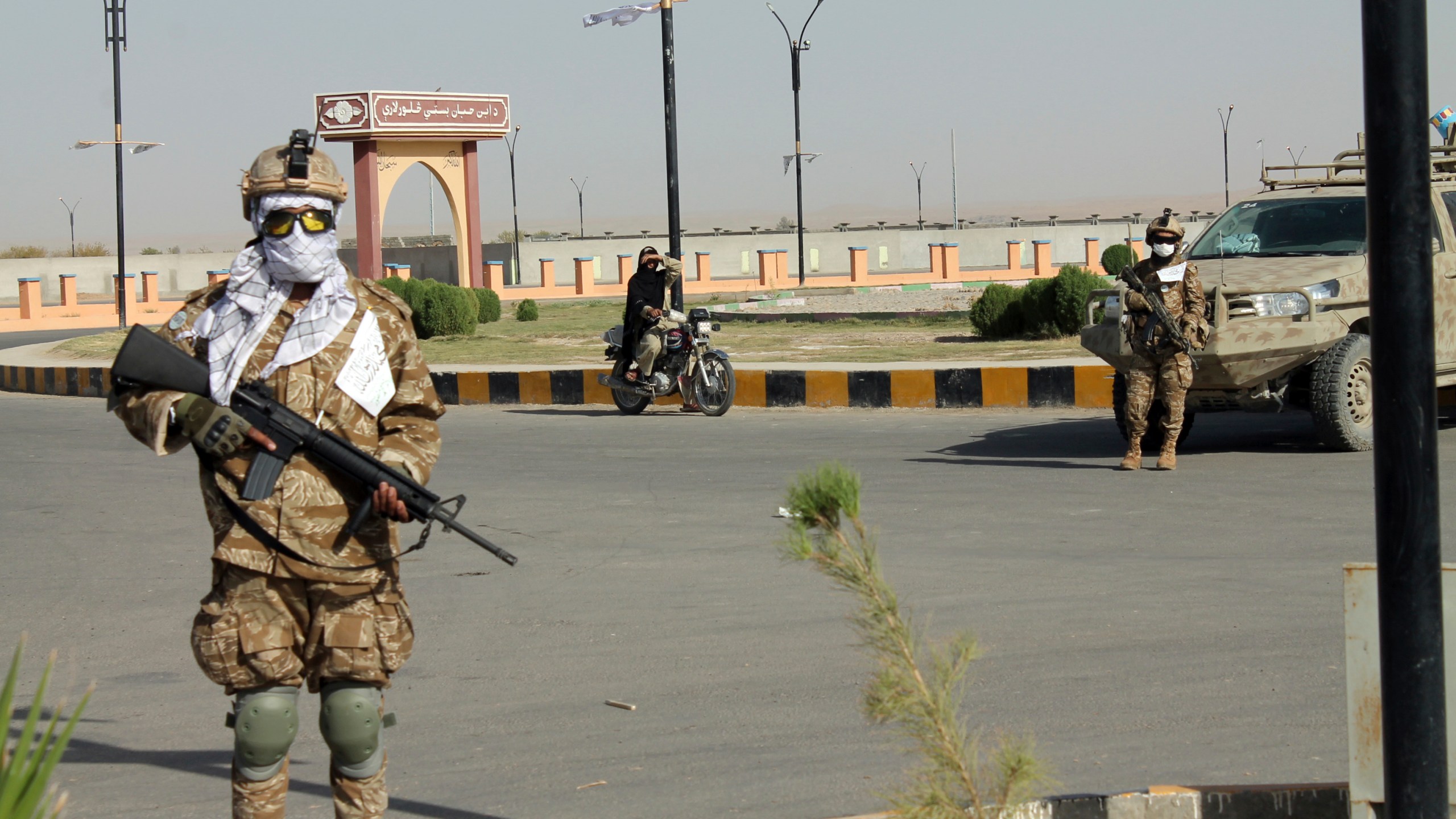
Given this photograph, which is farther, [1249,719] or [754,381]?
[754,381]

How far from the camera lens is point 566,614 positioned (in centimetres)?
608

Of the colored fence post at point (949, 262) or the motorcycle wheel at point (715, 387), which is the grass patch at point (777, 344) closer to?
the motorcycle wheel at point (715, 387)

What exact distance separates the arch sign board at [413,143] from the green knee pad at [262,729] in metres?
33.2

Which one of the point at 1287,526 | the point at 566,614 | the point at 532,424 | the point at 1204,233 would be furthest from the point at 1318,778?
the point at 532,424

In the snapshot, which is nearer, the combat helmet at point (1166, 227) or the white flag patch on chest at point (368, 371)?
the white flag patch on chest at point (368, 371)

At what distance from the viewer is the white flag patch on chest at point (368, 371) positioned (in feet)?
11.0

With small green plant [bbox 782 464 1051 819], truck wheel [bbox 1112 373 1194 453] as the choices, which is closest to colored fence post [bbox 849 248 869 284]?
truck wheel [bbox 1112 373 1194 453]

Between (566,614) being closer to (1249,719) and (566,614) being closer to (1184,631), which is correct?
(1184,631)

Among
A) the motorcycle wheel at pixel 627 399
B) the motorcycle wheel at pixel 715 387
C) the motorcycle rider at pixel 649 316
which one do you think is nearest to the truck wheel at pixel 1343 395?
the motorcycle wheel at pixel 715 387

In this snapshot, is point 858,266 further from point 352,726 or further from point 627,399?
point 352,726

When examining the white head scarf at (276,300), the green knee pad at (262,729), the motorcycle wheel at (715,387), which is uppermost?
the white head scarf at (276,300)

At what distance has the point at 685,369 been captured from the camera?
547 inches

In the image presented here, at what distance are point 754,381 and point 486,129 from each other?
2505 centimetres

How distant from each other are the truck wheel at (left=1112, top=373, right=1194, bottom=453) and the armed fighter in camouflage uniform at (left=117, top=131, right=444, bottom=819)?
7.12 metres
